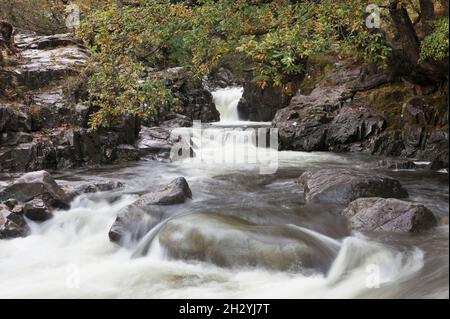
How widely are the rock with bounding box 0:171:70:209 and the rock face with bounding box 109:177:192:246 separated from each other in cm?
170

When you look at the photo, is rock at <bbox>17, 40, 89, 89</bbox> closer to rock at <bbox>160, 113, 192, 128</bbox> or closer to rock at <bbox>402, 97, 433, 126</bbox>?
rock at <bbox>160, 113, 192, 128</bbox>

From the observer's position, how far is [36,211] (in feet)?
26.5

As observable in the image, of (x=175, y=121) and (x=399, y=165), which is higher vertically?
(x=175, y=121)

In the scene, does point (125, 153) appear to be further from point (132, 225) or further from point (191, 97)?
point (191, 97)

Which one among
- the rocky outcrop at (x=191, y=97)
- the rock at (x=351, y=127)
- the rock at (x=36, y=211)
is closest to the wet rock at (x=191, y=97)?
the rocky outcrop at (x=191, y=97)

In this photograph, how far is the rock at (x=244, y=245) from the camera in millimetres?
5730

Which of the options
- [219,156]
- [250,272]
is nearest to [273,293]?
[250,272]

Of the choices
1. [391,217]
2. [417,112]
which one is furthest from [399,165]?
[391,217]

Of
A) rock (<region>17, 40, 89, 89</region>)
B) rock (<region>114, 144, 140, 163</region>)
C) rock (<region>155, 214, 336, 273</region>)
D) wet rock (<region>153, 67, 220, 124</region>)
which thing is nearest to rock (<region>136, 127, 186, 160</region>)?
rock (<region>114, 144, 140, 163</region>)

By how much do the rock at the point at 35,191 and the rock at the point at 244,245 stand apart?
2.87m

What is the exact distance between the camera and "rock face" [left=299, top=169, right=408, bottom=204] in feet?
26.6

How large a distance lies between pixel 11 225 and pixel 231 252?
392cm

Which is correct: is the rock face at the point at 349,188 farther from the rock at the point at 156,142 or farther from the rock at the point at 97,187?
the rock at the point at 156,142

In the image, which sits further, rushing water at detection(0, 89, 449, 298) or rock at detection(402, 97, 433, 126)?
rock at detection(402, 97, 433, 126)
